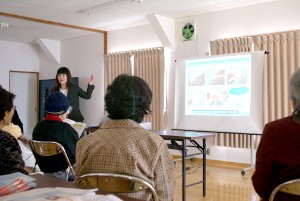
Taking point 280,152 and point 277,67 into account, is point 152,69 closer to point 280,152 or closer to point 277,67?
point 277,67

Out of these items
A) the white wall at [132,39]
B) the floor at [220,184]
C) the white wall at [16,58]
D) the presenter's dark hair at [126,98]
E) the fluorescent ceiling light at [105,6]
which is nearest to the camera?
the presenter's dark hair at [126,98]

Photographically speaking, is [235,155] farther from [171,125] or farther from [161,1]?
[161,1]

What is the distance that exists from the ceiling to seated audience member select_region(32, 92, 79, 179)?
2898mm

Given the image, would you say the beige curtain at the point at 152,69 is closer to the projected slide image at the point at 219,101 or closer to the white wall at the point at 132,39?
the white wall at the point at 132,39

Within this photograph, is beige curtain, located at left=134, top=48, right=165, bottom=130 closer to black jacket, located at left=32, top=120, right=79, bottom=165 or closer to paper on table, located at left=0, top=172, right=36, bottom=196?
black jacket, located at left=32, top=120, right=79, bottom=165

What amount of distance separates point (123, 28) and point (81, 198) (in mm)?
6196

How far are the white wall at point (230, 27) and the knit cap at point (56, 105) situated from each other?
343 centimetres

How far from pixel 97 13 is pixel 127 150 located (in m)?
4.73

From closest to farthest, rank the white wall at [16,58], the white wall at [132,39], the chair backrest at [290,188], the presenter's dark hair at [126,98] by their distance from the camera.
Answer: the chair backrest at [290,188] → the presenter's dark hair at [126,98] → the white wall at [132,39] → the white wall at [16,58]

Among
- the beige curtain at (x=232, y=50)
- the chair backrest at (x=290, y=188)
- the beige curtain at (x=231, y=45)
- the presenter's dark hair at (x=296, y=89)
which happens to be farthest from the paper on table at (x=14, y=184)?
the beige curtain at (x=231, y=45)

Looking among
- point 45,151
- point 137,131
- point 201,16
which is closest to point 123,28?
point 201,16

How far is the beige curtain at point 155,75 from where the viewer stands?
604 cm

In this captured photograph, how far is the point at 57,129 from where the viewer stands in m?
2.39

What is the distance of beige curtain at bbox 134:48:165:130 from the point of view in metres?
6.04
